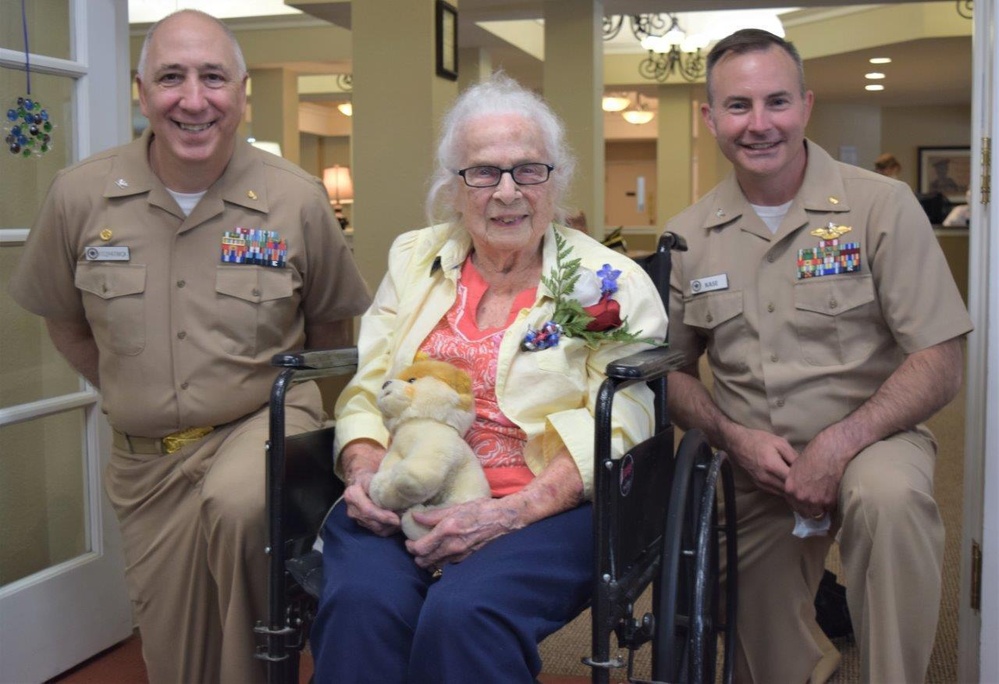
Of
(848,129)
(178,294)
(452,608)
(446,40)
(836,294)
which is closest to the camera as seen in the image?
(452,608)

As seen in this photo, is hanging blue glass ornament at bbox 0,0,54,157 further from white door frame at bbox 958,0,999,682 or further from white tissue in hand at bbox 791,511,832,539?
white door frame at bbox 958,0,999,682

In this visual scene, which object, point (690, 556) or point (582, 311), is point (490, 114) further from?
point (690, 556)

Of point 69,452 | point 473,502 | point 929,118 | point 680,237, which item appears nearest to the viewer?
point 473,502

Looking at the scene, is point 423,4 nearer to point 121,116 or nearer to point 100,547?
point 121,116

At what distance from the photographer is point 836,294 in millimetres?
2029

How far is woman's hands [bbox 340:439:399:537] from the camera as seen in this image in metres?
1.78

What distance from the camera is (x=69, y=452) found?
102 inches

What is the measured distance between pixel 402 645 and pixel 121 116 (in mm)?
1662

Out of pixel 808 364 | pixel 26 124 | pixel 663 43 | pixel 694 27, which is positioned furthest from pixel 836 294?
pixel 694 27

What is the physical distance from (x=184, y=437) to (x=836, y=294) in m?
1.32

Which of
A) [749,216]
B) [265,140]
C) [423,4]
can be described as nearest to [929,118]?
[265,140]

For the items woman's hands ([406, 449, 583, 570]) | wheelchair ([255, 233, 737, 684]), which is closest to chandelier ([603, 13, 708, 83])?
wheelchair ([255, 233, 737, 684])

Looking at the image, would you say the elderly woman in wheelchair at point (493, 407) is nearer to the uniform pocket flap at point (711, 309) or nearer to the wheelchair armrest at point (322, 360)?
the wheelchair armrest at point (322, 360)

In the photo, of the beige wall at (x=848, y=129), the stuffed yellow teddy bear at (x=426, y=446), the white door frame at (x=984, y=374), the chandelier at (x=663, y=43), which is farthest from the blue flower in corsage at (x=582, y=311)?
the beige wall at (x=848, y=129)
